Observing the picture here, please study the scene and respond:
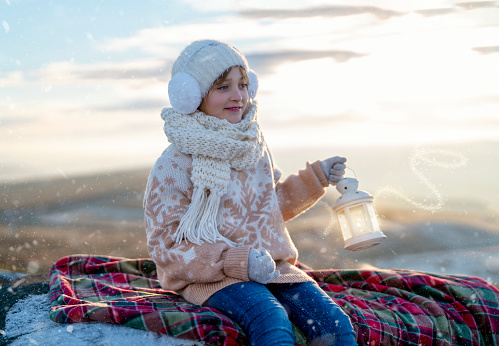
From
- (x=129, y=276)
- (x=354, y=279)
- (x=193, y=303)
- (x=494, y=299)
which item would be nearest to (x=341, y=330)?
(x=193, y=303)

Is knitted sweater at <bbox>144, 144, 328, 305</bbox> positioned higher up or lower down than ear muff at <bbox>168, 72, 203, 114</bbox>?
lower down

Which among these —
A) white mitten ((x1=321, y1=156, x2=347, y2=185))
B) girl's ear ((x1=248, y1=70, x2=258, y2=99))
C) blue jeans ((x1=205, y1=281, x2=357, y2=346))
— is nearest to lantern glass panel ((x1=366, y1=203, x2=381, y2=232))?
white mitten ((x1=321, y1=156, x2=347, y2=185))

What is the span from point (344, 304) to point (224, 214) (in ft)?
2.51

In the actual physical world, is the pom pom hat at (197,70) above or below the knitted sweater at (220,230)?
above

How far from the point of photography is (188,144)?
246cm

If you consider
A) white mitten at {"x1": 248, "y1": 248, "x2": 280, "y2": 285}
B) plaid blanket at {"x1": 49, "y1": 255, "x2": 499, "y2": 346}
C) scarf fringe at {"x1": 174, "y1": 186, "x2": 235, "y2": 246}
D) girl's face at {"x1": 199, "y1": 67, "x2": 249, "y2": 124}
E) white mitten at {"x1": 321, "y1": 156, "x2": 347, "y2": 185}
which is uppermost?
girl's face at {"x1": 199, "y1": 67, "x2": 249, "y2": 124}

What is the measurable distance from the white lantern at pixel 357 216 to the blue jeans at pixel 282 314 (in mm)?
449

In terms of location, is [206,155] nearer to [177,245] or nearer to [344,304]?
[177,245]

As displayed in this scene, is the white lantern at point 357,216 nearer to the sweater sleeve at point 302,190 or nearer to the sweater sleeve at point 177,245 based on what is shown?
the sweater sleeve at point 302,190

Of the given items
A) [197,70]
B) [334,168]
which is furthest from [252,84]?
[334,168]

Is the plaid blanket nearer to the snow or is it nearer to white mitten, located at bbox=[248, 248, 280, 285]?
the snow

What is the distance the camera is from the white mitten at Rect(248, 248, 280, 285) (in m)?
2.25

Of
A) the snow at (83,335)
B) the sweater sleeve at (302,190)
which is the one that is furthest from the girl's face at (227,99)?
the snow at (83,335)

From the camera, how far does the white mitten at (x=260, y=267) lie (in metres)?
2.25
